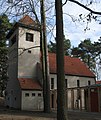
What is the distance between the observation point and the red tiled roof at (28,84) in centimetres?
3238

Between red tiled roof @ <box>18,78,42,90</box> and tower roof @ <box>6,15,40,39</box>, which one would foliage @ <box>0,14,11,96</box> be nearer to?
tower roof @ <box>6,15,40,39</box>

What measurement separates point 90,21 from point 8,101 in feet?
89.3

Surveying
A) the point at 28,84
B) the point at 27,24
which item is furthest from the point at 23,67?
the point at 27,24

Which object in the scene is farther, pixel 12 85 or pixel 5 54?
pixel 5 54

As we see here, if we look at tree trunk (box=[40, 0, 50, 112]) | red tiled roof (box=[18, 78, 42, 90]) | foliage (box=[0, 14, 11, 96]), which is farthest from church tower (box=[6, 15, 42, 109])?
tree trunk (box=[40, 0, 50, 112])

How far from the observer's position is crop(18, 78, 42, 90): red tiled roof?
106ft

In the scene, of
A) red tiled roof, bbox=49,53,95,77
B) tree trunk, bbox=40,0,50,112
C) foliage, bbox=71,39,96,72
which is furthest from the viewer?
foliage, bbox=71,39,96,72

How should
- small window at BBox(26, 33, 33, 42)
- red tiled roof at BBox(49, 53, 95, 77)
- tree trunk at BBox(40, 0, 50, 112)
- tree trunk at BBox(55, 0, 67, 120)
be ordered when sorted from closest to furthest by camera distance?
tree trunk at BBox(55, 0, 67, 120), tree trunk at BBox(40, 0, 50, 112), small window at BBox(26, 33, 33, 42), red tiled roof at BBox(49, 53, 95, 77)

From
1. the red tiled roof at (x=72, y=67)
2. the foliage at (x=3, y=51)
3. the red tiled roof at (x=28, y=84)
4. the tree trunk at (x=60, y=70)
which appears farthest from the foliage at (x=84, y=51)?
the tree trunk at (x=60, y=70)

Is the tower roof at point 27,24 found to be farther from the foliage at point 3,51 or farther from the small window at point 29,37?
the foliage at point 3,51

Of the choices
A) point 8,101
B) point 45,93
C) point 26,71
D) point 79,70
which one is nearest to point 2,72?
point 8,101

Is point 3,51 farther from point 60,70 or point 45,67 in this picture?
point 60,70

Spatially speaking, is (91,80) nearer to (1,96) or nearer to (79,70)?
(79,70)

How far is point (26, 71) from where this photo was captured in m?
34.9
